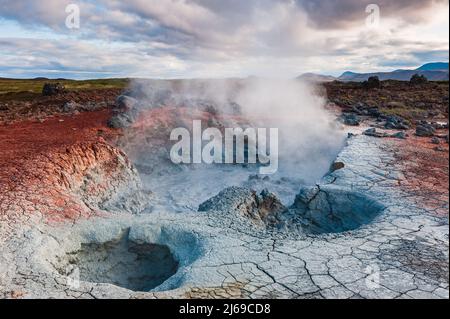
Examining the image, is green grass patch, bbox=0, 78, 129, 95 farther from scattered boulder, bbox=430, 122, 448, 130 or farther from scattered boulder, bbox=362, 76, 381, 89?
scattered boulder, bbox=430, 122, 448, 130

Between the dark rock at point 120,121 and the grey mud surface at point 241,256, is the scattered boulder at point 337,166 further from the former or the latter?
the dark rock at point 120,121

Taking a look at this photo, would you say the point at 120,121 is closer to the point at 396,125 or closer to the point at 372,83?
the point at 396,125

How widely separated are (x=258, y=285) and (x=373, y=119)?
38.7 ft

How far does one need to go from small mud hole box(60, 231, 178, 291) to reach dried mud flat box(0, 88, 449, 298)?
11mm

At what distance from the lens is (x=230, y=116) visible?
39.1 ft

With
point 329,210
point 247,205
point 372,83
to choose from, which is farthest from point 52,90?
point 372,83

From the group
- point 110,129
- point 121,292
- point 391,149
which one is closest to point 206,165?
point 110,129

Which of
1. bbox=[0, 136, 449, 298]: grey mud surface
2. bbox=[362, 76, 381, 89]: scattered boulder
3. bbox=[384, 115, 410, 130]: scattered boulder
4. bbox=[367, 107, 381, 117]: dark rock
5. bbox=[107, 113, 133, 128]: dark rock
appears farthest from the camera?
bbox=[362, 76, 381, 89]: scattered boulder

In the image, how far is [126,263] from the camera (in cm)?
479

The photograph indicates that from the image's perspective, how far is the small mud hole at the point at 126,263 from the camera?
4.55 metres

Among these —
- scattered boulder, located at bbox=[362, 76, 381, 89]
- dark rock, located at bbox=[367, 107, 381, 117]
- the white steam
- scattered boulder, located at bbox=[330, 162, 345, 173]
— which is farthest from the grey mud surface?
scattered boulder, located at bbox=[362, 76, 381, 89]

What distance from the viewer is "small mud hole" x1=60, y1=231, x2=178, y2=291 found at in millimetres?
4555

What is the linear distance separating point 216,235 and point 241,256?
574 mm

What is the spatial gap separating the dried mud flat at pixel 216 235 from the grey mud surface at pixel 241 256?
0.04 feet
